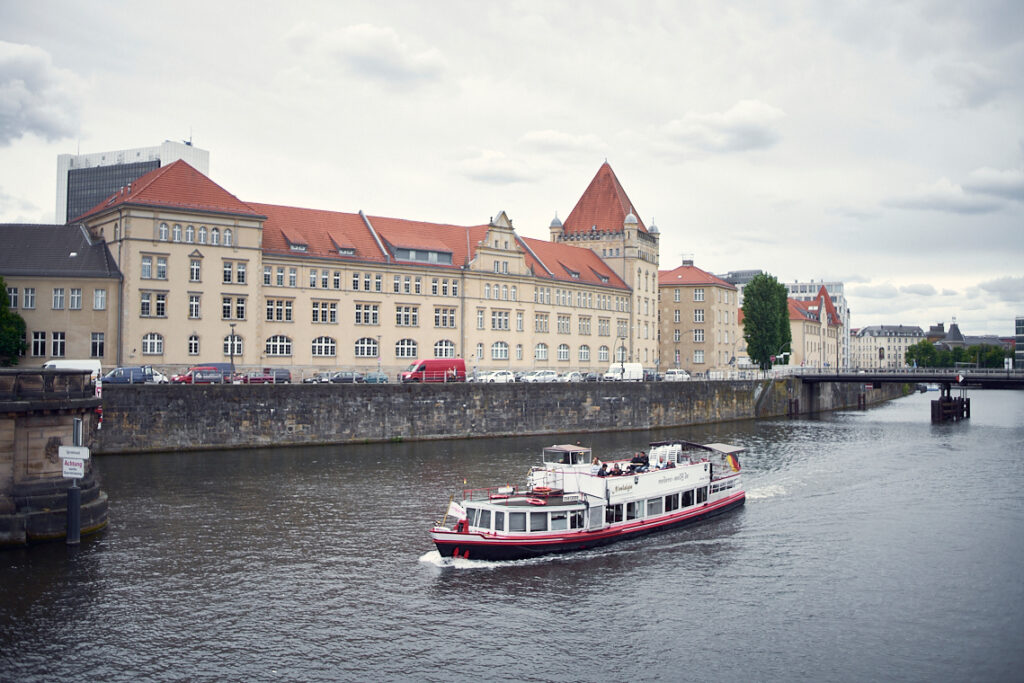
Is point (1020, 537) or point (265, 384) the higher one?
point (265, 384)

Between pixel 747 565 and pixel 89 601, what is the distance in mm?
24245

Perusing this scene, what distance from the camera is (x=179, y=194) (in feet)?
245

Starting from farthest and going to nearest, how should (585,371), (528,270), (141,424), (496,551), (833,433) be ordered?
(585,371) < (528,270) < (833,433) < (141,424) < (496,551)

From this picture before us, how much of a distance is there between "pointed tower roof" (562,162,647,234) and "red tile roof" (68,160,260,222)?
57.2 meters

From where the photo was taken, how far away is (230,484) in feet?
162

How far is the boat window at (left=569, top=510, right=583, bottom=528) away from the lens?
125 ft

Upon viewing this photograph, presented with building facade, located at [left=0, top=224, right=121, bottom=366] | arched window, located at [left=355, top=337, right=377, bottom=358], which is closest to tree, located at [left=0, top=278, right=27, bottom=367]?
building facade, located at [left=0, top=224, right=121, bottom=366]

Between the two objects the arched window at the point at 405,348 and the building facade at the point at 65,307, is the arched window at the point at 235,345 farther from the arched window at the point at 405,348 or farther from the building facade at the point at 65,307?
the arched window at the point at 405,348

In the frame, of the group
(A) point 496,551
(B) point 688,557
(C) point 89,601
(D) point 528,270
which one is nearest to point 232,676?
(C) point 89,601

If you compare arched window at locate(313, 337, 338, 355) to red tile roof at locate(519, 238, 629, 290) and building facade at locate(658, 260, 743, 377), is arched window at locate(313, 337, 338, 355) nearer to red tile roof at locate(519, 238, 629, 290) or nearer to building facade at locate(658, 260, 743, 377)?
red tile roof at locate(519, 238, 629, 290)

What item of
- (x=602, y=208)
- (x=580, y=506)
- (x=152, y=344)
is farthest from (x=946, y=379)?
(x=152, y=344)

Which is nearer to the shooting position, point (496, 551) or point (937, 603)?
point (937, 603)

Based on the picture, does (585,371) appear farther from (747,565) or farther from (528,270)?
(747,565)

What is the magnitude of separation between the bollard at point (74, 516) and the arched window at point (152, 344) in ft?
129
